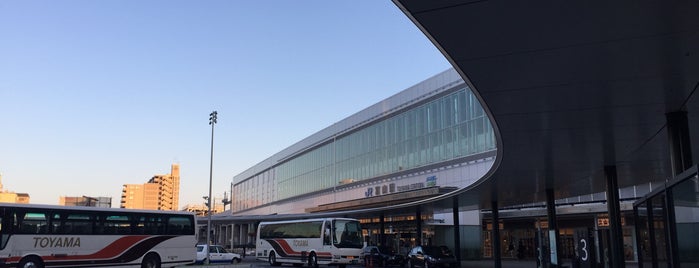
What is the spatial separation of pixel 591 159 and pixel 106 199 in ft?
218

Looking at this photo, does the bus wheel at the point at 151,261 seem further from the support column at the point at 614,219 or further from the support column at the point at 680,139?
the support column at the point at 680,139

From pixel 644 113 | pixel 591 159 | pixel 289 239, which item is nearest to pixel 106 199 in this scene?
pixel 289 239

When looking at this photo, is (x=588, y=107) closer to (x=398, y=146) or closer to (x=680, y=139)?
(x=680, y=139)

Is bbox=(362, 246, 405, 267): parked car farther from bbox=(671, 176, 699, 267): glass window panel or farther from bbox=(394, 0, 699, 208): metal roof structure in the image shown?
bbox=(671, 176, 699, 267): glass window panel

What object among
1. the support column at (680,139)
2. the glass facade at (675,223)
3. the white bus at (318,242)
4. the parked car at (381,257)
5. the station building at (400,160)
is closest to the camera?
the glass facade at (675,223)

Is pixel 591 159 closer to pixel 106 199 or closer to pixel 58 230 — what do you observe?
pixel 58 230

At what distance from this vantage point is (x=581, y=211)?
4744 centimetres

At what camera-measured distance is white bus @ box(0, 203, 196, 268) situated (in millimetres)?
23781

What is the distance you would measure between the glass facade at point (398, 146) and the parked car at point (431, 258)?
1591cm

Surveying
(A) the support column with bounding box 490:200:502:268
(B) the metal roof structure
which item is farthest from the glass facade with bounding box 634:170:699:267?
(A) the support column with bounding box 490:200:502:268

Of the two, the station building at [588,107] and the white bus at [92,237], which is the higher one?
the station building at [588,107]

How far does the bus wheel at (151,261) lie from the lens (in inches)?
1097

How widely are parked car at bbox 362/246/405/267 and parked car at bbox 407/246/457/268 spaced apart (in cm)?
330

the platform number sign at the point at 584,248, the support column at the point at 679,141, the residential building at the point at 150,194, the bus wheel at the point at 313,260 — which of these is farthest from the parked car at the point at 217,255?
the residential building at the point at 150,194
